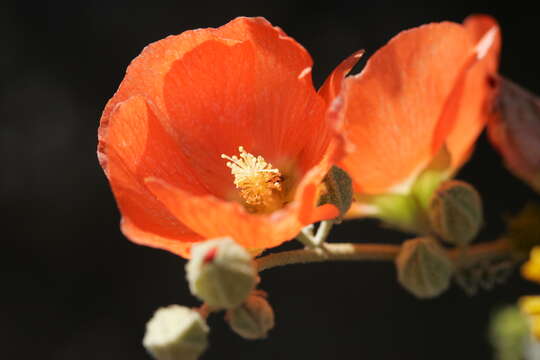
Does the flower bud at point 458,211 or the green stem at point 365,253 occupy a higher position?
the flower bud at point 458,211

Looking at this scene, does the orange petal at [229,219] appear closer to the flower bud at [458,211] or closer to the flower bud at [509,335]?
the flower bud at [458,211]

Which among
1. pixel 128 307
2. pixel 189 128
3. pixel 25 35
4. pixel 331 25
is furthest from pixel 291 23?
pixel 189 128

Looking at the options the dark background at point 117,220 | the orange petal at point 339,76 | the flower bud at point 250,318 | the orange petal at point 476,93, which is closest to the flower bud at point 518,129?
→ the orange petal at point 476,93

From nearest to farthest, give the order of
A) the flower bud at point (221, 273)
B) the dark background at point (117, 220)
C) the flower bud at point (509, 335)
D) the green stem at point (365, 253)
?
1. the flower bud at point (221, 273)
2. the green stem at point (365, 253)
3. the flower bud at point (509, 335)
4. the dark background at point (117, 220)

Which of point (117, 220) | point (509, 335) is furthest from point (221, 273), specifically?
point (117, 220)

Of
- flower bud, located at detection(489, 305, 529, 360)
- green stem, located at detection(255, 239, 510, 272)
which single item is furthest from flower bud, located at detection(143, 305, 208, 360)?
flower bud, located at detection(489, 305, 529, 360)

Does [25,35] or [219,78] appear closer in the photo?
[219,78]

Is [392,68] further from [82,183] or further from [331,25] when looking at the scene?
[82,183]
